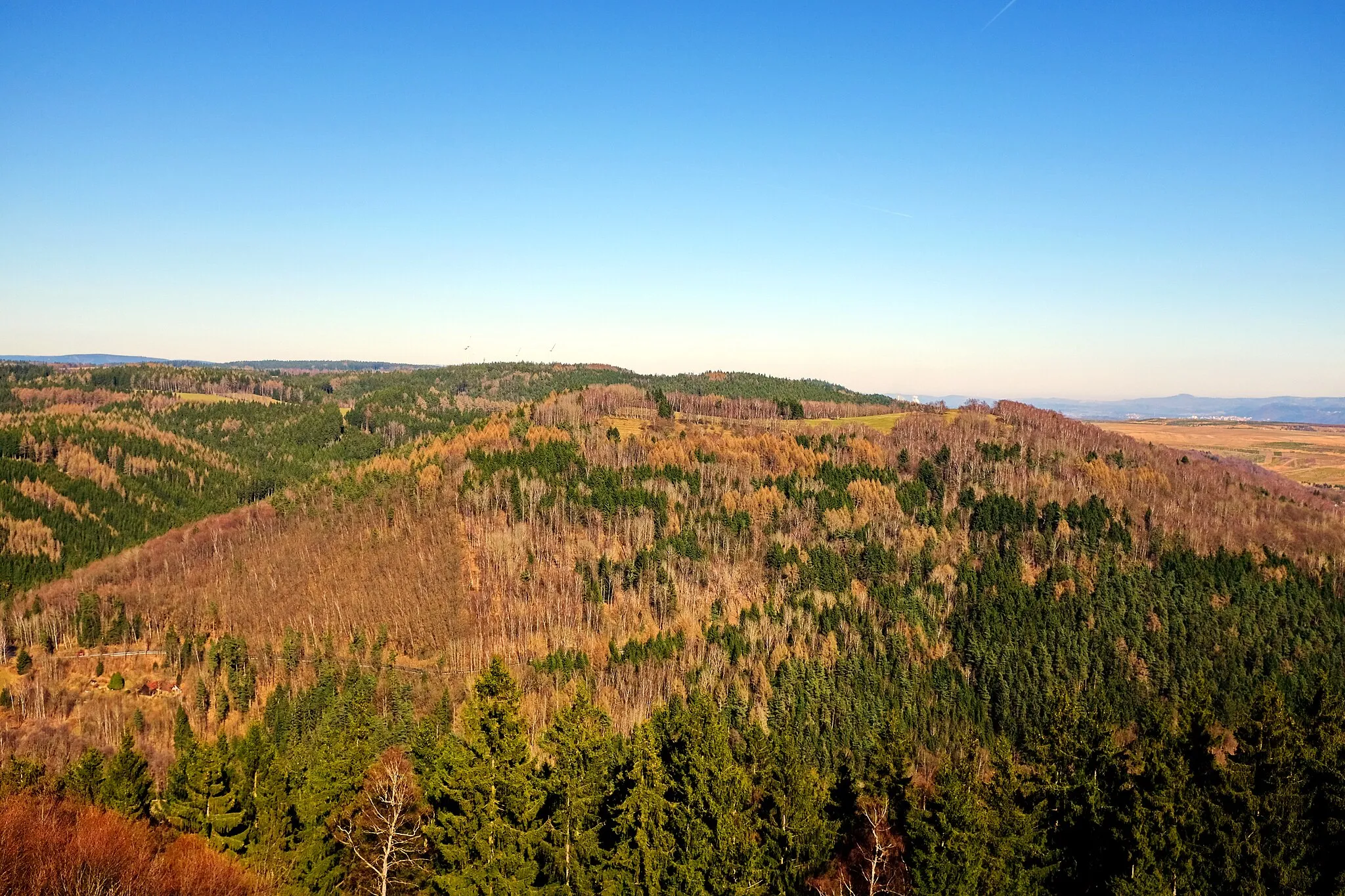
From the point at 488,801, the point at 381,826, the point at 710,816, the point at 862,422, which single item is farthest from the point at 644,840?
the point at 862,422

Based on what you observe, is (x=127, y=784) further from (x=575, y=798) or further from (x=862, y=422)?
(x=862, y=422)

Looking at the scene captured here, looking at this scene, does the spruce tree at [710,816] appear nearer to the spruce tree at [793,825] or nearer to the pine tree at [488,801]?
the spruce tree at [793,825]

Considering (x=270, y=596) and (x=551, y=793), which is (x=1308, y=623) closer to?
(x=551, y=793)

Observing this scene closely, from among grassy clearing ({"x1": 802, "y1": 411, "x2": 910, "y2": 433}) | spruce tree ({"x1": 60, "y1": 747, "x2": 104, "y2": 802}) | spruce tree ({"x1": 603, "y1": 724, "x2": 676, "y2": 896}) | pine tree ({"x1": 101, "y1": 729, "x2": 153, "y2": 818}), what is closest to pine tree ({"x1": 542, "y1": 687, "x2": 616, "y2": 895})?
spruce tree ({"x1": 603, "y1": 724, "x2": 676, "y2": 896})

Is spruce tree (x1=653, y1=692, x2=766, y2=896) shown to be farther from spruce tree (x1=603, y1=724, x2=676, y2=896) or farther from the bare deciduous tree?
the bare deciduous tree

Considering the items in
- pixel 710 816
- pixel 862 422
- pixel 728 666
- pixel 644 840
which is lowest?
pixel 728 666

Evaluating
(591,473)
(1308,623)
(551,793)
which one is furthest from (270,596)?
(1308,623)
